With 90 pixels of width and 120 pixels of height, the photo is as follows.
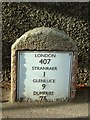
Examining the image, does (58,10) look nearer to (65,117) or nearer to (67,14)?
(67,14)

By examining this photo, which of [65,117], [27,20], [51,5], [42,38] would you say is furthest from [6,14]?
[65,117]

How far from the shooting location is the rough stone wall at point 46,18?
2893 millimetres

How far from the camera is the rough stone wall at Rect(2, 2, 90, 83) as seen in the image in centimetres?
289

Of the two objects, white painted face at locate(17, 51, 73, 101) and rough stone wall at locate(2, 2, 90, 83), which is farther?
rough stone wall at locate(2, 2, 90, 83)

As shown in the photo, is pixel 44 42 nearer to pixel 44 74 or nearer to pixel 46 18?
pixel 44 74

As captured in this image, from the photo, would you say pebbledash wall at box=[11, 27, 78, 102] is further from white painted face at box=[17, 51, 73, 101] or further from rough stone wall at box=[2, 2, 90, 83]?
rough stone wall at box=[2, 2, 90, 83]

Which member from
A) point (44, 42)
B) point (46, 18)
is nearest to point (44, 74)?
point (44, 42)

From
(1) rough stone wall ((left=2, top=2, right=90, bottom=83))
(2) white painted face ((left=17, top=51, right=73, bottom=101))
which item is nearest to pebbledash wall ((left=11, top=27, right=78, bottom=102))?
(2) white painted face ((left=17, top=51, right=73, bottom=101))

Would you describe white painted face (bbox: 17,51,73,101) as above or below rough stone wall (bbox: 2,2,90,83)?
below

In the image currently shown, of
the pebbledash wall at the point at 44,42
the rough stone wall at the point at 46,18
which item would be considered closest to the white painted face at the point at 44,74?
the pebbledash wall at the point at 44,42

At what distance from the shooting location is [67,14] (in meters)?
2.91

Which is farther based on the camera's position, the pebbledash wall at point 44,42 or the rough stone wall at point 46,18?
the rough stone wall at point 46,18

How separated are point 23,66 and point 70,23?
59 centimetres

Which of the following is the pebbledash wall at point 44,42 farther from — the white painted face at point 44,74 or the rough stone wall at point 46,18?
the rough stone wall at point 46,18
